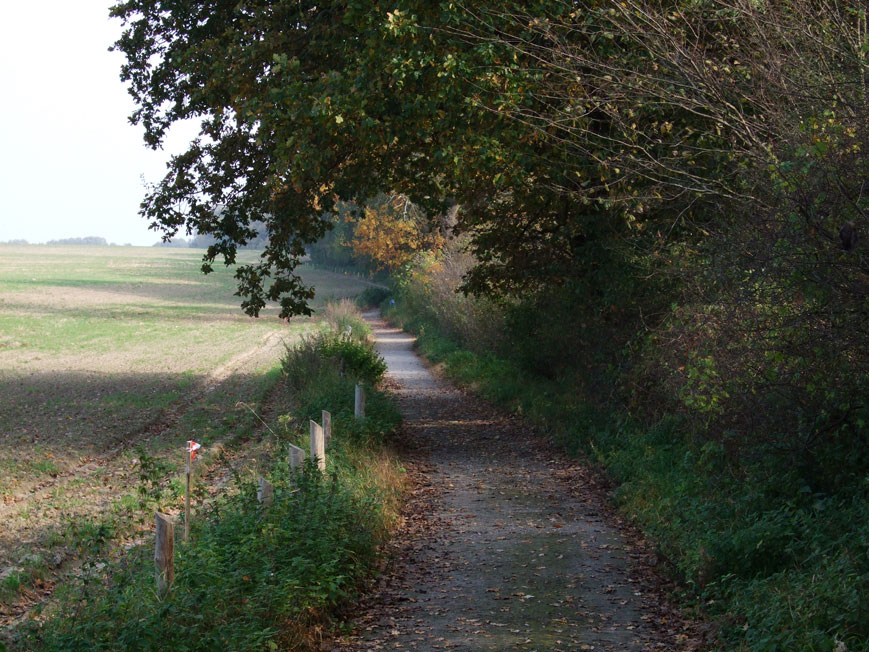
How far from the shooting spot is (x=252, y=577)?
738 cm

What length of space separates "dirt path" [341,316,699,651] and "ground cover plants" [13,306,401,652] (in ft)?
1.47

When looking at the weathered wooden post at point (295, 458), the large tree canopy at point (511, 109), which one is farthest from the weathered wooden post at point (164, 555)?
the large tree canopy at point (511, 109)

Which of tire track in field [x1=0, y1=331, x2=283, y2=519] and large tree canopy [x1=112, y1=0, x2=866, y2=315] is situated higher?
large tree canopy [x1=112, y1=0, x2=866, y2=315]

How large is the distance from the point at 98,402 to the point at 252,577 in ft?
58.6

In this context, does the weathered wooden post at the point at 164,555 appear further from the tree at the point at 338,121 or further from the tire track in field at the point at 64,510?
the tree at the point at 338,121

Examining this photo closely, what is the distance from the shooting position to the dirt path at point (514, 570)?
7.41 meters

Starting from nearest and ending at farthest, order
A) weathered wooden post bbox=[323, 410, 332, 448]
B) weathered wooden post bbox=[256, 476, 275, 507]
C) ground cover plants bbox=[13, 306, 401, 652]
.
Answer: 1. ground cover plants bbox=[13, 306, 401, 652]
2. weathered wooden post bbox=[256, 476, 275, 507]
3. weathered wooden post bbox=[323, 410, 332, 448]

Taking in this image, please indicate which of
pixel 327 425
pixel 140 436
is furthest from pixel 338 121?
pixel 140 436

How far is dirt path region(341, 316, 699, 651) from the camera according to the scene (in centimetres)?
741

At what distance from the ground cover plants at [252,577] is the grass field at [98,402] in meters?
0.70

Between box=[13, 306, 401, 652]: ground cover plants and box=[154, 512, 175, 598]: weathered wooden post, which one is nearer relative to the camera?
box=[13, 306, 401, 652]: ground cover plants

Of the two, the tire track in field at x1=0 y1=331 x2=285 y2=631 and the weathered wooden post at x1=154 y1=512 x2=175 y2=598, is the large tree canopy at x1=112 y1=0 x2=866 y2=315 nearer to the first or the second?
the tire track in field at x1=0 y1=331 x2=285 y2=631

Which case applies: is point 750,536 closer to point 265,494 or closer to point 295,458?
point 265,494

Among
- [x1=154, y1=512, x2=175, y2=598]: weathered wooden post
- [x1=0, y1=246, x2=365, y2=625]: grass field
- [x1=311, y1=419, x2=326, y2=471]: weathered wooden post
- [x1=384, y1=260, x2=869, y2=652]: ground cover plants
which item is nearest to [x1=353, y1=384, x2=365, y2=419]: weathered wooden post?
[x1=0, y1=246, x2=365, y2=625]: grass field
